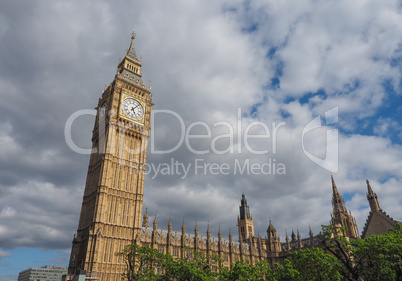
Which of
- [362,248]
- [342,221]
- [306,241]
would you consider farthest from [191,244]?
[342,221]

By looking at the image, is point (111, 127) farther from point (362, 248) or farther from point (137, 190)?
point (362, 248)

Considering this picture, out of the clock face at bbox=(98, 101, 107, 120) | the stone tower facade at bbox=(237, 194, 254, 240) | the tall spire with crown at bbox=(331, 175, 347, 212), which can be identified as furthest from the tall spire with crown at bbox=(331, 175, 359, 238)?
the clock face at bbox=(98, 101, 107, 120)

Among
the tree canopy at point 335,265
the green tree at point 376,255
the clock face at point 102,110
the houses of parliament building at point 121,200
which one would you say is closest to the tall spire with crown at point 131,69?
the houses of parliament building at point 121,200

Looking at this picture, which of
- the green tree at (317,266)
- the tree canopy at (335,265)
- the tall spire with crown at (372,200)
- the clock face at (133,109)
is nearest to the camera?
the tree canopy at (335,265)

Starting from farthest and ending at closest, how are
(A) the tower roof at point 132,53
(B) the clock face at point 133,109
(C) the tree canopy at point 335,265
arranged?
(A) the tower roof at point 132,53 → (B) the clock face at point 133,109 → (C) the tree canopy at point 335,265

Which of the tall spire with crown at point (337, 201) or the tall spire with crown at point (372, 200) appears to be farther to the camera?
the tall spire with crown at point (337, 201)

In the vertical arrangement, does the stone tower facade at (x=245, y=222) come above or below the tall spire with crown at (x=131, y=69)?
below

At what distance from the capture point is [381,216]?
5931 centimetres

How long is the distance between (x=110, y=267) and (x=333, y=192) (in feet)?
336

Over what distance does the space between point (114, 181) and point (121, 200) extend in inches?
176

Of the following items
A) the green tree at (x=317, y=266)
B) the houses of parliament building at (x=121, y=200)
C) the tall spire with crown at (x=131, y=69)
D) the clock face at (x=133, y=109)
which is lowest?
the green tree at (x=317, y=266)

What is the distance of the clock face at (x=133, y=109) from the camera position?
7138 centimetres

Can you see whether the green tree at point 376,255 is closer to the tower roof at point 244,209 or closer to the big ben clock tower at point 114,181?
the big ben clock tower at point 114,181

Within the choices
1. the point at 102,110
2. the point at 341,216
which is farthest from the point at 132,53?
the point at 341,216
